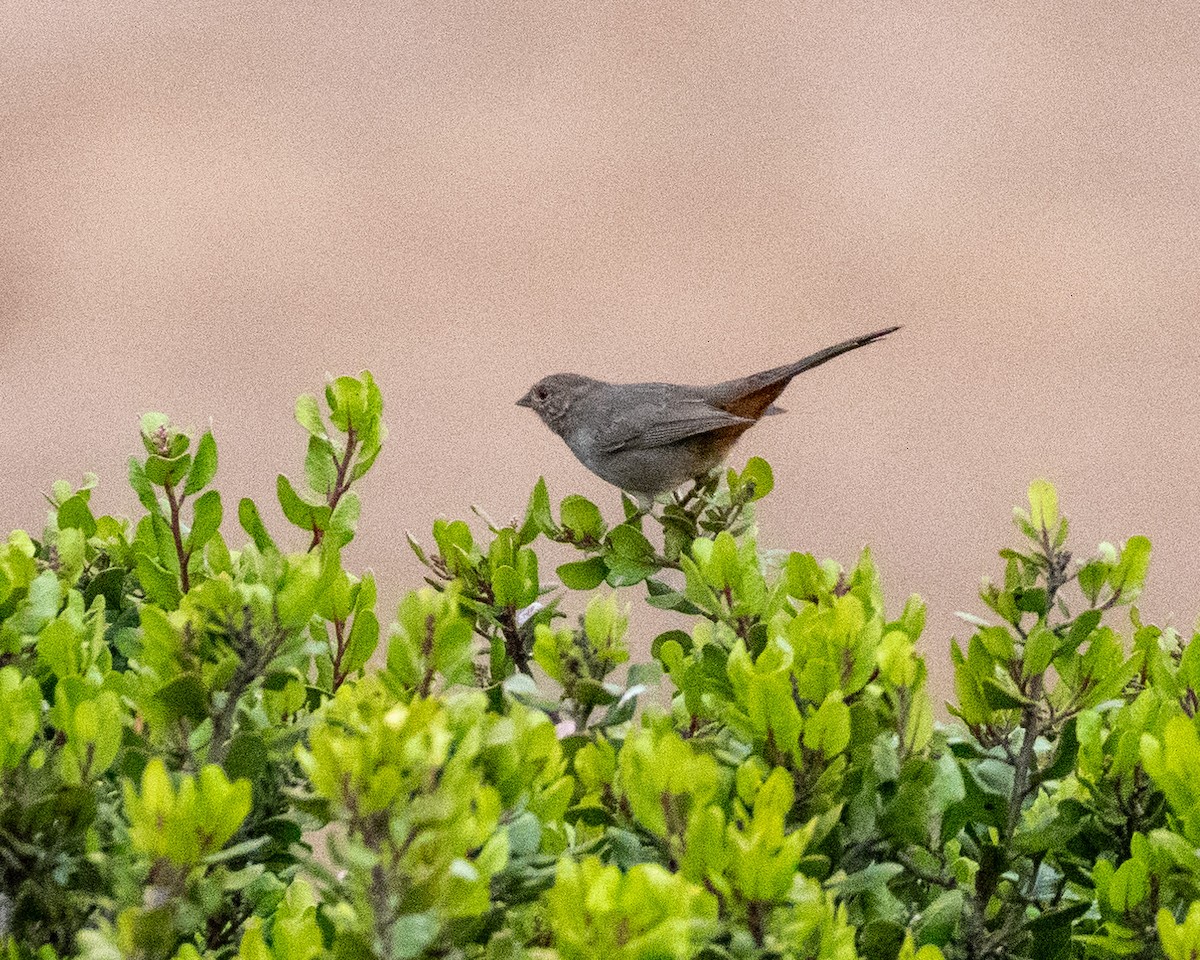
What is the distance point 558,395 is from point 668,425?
28.2 inches

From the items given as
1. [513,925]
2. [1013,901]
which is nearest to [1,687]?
[513,925]

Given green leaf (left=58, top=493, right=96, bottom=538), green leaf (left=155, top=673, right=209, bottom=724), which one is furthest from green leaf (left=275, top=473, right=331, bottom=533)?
green leaf (left=155, top=673, right=209, bottom=724)

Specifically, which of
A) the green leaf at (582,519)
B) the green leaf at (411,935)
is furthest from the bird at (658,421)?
the green leaf at (411,935)

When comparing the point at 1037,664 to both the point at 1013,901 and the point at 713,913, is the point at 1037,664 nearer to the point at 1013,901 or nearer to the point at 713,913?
the point at 1013,901

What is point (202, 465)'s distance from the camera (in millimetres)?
1592

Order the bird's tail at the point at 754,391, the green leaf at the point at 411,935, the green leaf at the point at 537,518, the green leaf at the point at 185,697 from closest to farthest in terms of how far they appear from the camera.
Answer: the green leaf at the point at 411,935
the green leaf at the point at 185,697
the green leaf at the point at 537,518
the bird's tail at the point at 754,391

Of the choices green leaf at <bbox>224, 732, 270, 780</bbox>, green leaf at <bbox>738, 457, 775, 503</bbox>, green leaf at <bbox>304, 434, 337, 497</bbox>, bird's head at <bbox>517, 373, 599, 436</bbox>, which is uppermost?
bird's head at <bbox>517, 373, 599, 436</bbox>

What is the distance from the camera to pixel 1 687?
1.09 meters

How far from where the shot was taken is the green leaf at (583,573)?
1.80 meters

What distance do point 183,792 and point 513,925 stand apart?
251 millimetres

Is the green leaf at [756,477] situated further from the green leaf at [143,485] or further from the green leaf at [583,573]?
the green leaf at [143,485]

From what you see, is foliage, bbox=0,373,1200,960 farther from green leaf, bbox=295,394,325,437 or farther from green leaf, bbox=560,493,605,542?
green leaf, bbox=560,493,605,542

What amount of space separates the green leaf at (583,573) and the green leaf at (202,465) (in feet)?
1.49

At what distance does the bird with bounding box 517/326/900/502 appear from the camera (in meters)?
3.56
